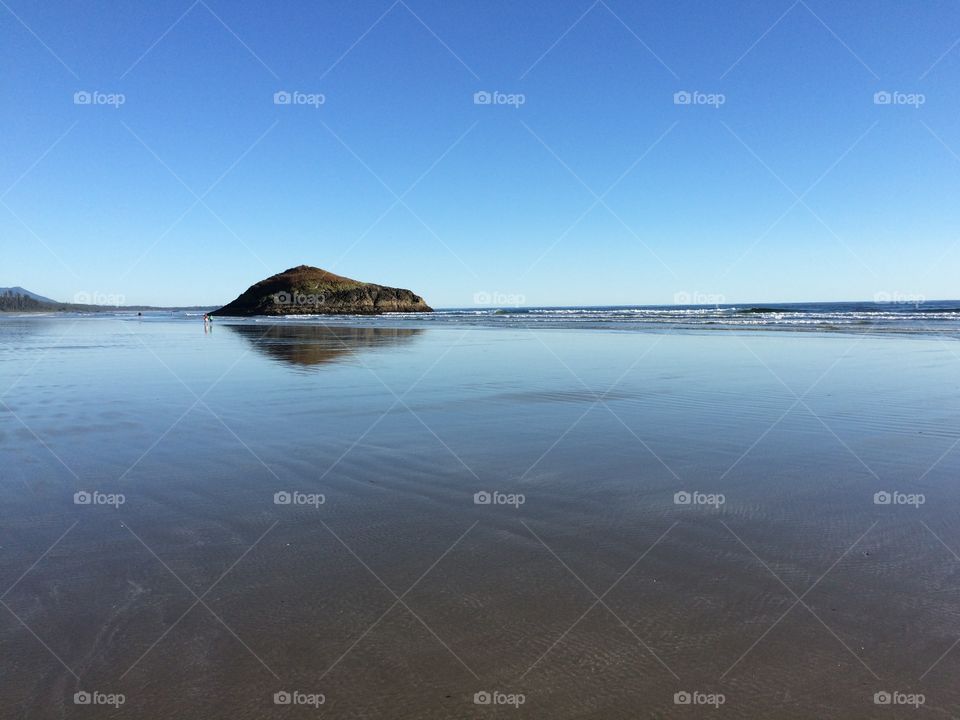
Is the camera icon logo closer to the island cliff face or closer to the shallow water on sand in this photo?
the shallow water on sand

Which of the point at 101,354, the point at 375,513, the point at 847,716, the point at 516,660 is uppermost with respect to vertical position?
the point at 101,354

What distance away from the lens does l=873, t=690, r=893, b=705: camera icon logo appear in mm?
2855

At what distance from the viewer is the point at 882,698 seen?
2.88m

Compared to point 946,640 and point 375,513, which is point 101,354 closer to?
point 375,513

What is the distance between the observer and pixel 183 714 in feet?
8.98

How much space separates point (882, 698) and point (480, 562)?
233 cm

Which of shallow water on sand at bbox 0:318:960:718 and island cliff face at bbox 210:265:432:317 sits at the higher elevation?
island cliff face at bbox 210:265:432:317

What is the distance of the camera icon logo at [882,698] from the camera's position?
285 centimetres

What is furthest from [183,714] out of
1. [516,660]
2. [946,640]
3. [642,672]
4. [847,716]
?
[946,640]

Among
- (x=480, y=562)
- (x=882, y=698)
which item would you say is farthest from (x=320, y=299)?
(x=882, y=698)

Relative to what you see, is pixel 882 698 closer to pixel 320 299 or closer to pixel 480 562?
pixel 480 562

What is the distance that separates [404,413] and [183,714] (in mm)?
6784

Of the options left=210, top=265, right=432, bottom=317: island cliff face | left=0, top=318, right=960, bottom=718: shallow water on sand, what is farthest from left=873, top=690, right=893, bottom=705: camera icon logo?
left=210, top=265, right=432, bottom=317: island cliff face

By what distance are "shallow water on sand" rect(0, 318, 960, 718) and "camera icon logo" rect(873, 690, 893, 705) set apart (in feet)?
0.11
